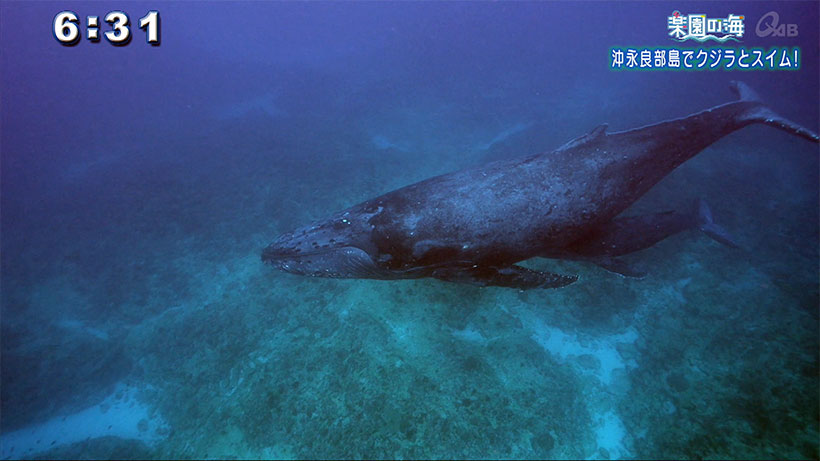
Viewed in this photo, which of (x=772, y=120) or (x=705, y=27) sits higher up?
(x=705, y=27)

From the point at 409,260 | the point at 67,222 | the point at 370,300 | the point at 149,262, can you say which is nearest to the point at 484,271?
the point at 409,260

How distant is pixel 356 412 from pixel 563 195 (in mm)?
4597

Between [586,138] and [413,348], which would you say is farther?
[586,138]

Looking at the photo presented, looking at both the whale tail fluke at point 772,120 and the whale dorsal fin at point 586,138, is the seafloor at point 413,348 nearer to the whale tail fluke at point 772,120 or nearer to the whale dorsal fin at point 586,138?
the whale tail fluke at point 772,120

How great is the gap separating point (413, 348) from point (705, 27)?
46.0ft

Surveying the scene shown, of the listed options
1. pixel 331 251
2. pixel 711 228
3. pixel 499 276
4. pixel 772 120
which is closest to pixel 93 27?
pixel 331 251

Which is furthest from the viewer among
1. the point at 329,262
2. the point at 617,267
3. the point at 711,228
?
the point at 711,228

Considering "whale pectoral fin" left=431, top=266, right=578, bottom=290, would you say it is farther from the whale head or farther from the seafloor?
the whale head

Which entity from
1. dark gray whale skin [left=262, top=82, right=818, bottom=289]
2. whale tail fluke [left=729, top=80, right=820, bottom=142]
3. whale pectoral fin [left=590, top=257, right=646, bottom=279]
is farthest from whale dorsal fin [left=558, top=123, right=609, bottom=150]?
whale tail fluke [left=729, top=80, right=820, bottom=142]

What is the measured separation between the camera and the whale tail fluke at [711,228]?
5.85 m

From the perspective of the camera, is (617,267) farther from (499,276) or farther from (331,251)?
(331,251)

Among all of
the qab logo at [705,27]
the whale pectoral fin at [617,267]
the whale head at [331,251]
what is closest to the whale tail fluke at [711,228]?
the whale pectoral fin at [617,267]

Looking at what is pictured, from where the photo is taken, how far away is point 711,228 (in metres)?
6.02

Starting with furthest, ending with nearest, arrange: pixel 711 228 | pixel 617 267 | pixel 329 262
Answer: pixel 711 228, pixel 617 267, pixel 329 262
